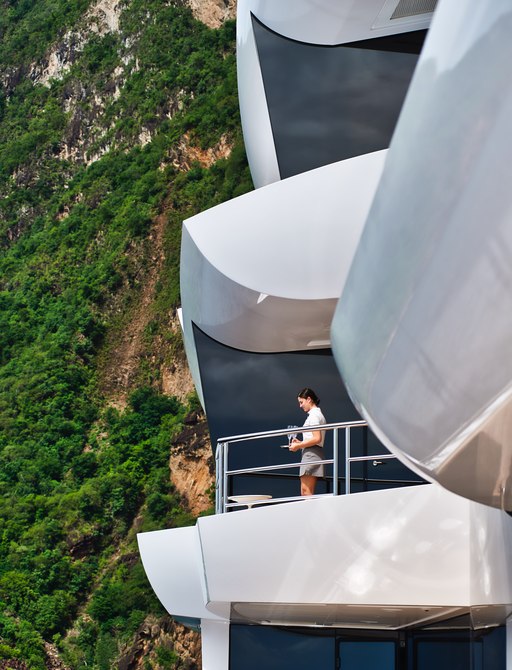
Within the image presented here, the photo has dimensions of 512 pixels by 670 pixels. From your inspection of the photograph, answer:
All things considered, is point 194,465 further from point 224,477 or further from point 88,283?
point 224,477

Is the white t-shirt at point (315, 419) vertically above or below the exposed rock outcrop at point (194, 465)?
below

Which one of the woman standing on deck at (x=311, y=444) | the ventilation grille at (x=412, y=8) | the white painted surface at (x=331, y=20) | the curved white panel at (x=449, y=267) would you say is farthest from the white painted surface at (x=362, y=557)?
the white painted surface at (x=331, y=20)

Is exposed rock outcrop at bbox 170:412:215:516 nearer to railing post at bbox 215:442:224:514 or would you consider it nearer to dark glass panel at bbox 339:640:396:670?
railing post at bbox 215:442:224:514

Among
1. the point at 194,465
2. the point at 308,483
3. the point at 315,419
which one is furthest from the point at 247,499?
the point at 194,465

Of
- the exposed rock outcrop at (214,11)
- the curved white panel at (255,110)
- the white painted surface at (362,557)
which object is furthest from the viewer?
the exposed rock outcrop at (214,11)

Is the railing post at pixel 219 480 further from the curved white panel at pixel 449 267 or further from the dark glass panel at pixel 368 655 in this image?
the curved white panel at pixel 449 267

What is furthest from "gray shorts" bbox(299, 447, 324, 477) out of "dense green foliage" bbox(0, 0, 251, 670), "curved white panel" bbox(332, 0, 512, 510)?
"dense green foliage" bbox(0, 0, 251, 670)
